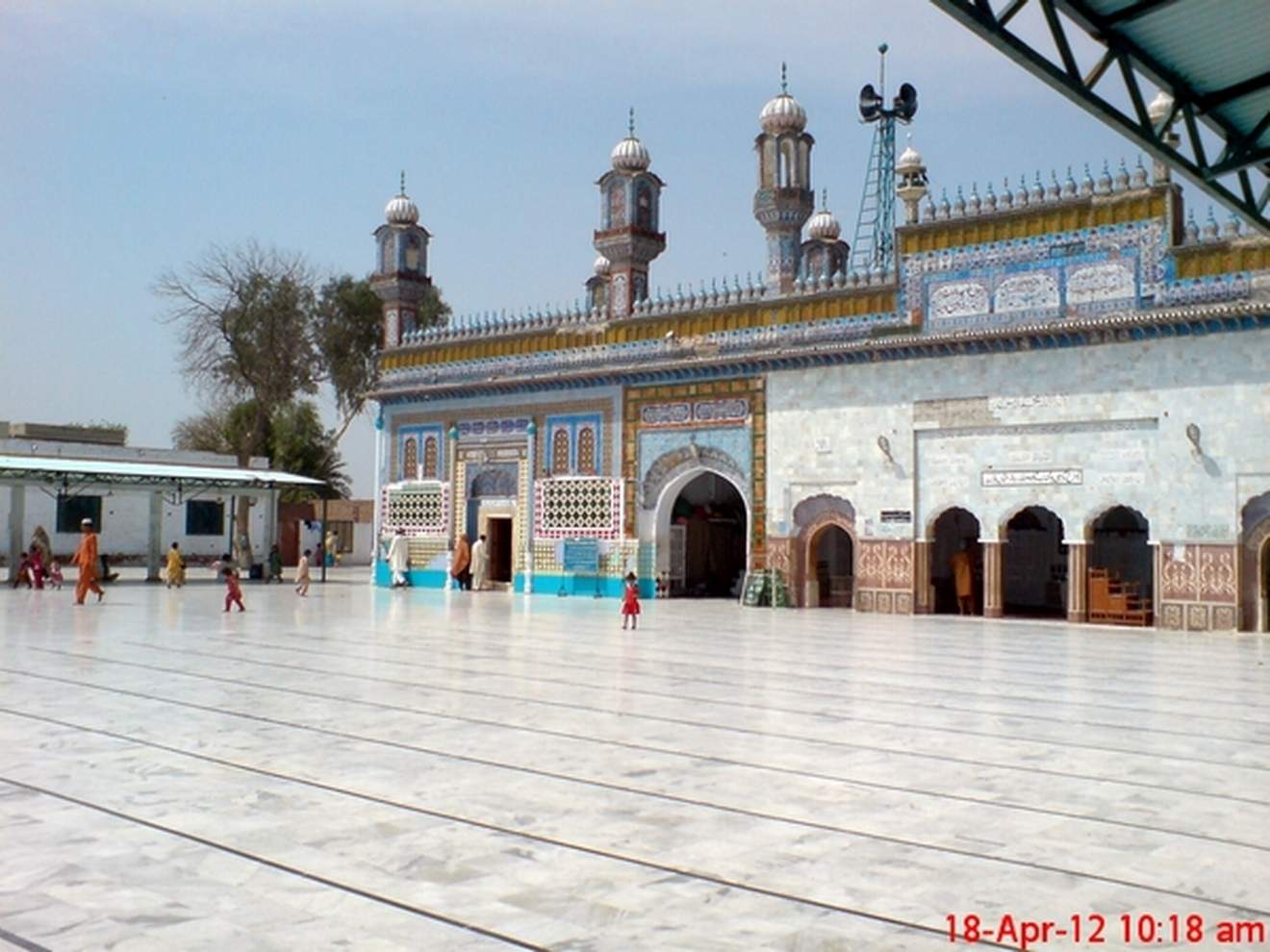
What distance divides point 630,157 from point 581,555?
23.8 feet

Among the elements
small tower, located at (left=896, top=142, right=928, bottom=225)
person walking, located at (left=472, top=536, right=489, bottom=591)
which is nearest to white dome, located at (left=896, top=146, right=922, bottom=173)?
small tower, located at (left=896, top=142, right=928, bottom=225)

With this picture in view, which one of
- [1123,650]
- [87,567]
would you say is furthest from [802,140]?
[87,567]

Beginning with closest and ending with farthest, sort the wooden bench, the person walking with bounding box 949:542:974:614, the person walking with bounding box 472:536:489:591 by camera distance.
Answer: the wooden bench, the person walking with bounding box 949:542:974:614, the person walking with bounding box 472:536:489:591

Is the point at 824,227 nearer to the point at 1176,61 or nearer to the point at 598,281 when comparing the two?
the point at 598,281

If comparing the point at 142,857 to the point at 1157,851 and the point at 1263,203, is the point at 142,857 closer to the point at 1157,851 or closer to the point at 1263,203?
the point at 1157,851

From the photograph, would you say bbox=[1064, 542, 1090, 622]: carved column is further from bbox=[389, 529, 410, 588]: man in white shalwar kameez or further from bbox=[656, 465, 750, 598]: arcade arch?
bbox=[389, 529, 410, 588]: man in white shalwar kameez

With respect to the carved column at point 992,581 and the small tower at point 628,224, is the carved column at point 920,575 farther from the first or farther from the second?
the small tower at point 628,224

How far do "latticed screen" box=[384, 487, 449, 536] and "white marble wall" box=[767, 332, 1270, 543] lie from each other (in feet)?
24.9

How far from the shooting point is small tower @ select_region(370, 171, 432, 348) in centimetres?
2530

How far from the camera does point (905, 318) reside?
58.9 feet

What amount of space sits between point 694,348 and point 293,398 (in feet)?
63.0

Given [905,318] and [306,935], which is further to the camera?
[905,318]

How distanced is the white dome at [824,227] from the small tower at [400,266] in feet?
27.7

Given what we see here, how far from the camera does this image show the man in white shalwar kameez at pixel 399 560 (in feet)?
78.7
